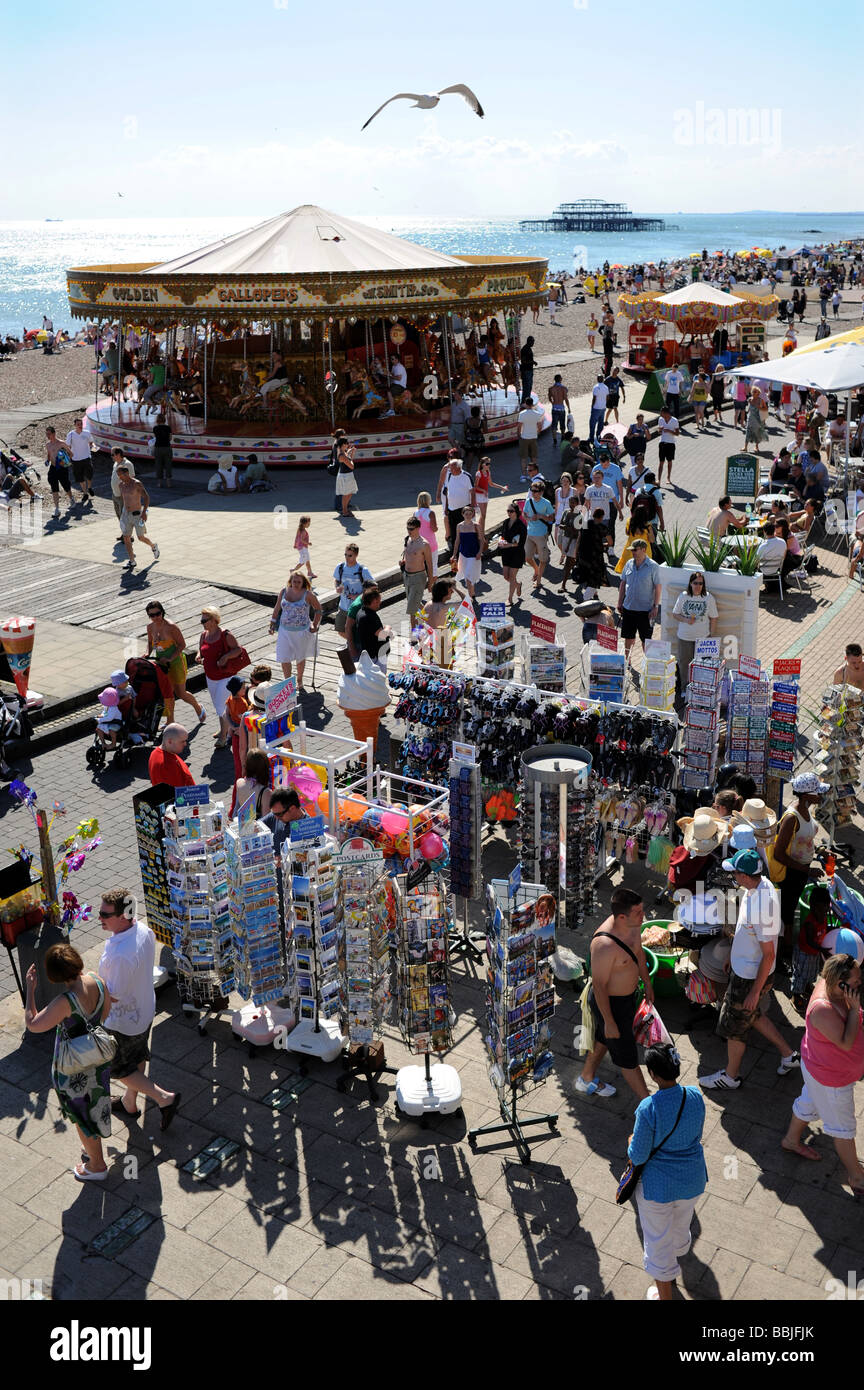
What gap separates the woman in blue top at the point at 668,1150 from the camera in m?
5.22

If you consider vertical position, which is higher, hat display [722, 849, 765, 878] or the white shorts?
hat display [722, 849, 765, 878]

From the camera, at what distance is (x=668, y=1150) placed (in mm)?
5262

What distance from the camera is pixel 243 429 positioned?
2544 centimetres

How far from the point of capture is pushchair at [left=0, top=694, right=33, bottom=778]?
37.5ft

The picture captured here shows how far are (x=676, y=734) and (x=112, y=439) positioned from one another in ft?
66.7

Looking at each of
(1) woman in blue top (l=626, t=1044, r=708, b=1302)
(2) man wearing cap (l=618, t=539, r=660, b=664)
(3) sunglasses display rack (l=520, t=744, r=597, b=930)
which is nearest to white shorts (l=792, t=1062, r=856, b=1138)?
(1) woman in blue top (l=626, t=1044, r=708, b=1302)

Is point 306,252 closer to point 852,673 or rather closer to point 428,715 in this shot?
point 428,715

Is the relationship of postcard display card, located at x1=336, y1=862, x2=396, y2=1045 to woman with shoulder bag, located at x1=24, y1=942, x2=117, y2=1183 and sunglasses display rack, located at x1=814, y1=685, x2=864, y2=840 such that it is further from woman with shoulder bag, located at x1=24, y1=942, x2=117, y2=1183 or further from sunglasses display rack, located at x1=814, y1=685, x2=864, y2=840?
sunglasses display rack, located at x1=814, y1=685, x2=864, y2=840

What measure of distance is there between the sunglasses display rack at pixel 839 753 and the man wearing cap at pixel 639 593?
9.61 feet

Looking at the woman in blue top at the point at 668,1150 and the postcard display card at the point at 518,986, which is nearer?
the woman in blue top at the point at 668,1150

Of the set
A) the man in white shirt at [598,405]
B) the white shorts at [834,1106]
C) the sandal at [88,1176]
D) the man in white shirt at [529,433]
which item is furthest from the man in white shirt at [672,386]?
the sandal at [88,1176]

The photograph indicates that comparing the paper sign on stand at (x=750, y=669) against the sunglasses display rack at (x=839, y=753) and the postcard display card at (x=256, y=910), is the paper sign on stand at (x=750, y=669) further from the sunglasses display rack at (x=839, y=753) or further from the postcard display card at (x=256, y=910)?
the postcard display card at (x=256, y=910)

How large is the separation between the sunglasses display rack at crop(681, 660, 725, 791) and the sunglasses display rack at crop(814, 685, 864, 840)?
45.3 inches

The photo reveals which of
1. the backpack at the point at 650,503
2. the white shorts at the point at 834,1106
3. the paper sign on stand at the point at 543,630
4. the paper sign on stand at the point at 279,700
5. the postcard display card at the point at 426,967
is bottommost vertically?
the white shorts at the point at 834,1106
